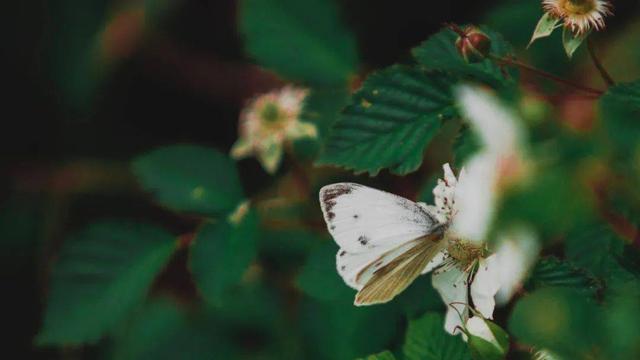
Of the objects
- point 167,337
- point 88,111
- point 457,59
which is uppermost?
point 457,59

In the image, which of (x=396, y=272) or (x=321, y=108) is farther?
(x=321, y=108)

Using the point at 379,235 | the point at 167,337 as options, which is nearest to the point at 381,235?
the point at 379,235

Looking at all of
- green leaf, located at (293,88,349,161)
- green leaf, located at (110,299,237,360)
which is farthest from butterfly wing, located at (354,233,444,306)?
green leaf, located at (110,299,237,360)

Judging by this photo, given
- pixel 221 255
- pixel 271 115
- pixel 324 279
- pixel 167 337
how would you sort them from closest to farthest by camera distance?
pixel 324 279 < pixel 221 255 < pixel 271 115 < pixel 167 337

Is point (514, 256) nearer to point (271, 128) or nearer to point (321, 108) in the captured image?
point (321, 108)

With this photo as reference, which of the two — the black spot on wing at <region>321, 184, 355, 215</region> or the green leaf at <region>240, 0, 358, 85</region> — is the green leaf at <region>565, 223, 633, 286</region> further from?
the green leaf at <region>240, 0, 358, 85</region>
